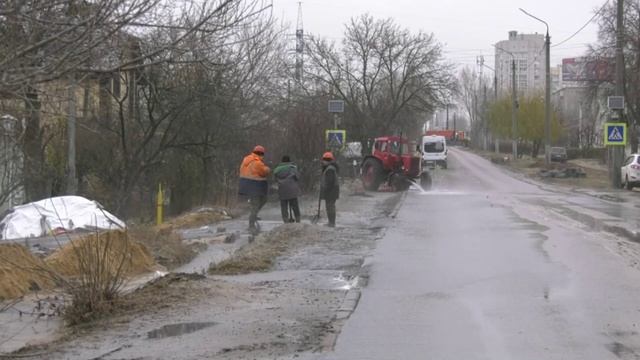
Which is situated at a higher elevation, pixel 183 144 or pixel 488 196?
pixel 183 144

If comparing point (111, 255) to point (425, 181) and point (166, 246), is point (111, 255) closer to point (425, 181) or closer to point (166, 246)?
point (166, 246)

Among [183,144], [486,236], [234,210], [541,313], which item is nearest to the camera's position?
[541,313]

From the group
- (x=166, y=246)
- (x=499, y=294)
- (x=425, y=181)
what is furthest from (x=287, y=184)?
(x=425, y=181)

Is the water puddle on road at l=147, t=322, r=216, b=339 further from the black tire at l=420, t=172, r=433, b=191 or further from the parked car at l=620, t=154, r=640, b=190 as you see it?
the parked car at l=620, t=154, r=640, b=190

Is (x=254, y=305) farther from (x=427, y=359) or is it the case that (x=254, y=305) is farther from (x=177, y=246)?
(x=177, y=246)

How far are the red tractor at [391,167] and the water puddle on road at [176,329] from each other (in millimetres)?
24170

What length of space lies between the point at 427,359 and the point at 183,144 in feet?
64.7

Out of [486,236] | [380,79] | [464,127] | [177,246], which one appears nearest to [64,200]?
[177,246]

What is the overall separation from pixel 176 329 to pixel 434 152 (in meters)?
50.1

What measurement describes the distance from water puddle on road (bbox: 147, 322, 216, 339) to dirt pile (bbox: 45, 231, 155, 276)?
1272 mm

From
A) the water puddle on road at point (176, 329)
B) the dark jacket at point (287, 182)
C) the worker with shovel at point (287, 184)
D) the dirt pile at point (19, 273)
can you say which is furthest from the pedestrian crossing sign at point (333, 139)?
the water puddle on road at point (176, 329)

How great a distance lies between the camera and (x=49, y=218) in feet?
52.5

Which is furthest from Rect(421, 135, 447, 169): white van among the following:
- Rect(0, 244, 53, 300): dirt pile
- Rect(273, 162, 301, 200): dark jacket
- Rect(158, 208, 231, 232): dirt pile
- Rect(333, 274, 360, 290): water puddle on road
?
Rect(0, 244, 53, 300): dirt pile

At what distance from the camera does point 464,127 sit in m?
183
